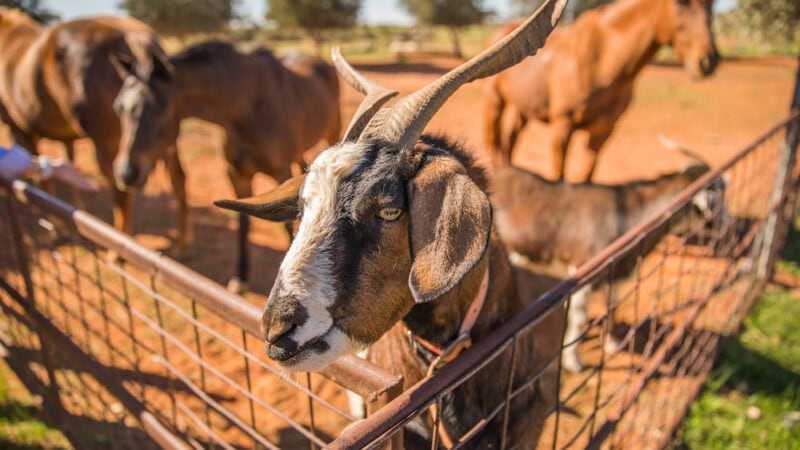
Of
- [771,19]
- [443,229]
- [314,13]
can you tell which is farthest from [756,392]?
[314,13]

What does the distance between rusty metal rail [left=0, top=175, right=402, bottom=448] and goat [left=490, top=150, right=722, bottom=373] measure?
185 centimetres

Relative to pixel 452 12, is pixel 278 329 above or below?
above

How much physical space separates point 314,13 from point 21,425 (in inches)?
1087

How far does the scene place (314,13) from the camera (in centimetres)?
2808

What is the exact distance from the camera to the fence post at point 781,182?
14.5 ft

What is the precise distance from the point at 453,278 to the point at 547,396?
51.1 inches

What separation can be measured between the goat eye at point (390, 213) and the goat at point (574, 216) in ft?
8.64

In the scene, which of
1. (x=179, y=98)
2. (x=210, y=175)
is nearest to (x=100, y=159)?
(x=179, y=98)

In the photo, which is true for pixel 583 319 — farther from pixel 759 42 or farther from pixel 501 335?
pixel 759 42

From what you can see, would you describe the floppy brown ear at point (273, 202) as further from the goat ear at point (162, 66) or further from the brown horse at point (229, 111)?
the goat ear at point (162, 66)

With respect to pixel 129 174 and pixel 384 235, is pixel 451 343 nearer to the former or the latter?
pixel 384 235

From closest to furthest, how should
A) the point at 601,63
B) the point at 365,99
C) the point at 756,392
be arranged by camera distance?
the point at 365,99 < the point at 756,392 < the point at 601,63

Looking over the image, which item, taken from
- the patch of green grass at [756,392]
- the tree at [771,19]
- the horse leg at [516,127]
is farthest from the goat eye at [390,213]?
the tree at [771,19]

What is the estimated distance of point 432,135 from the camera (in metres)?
2.00
